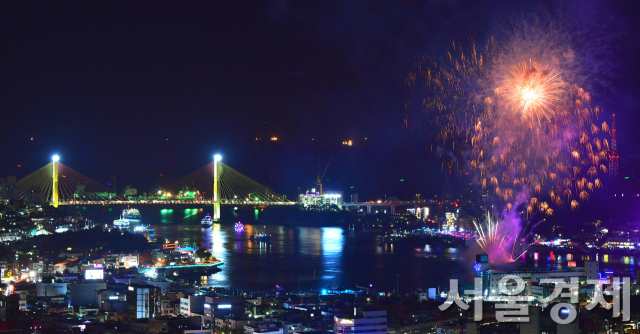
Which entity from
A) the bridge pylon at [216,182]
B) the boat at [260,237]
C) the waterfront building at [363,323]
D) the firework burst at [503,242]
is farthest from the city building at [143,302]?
the bridge pylon at [216,182]

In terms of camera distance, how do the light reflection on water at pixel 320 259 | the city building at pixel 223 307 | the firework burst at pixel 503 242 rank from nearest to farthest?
the city building at pixel 223 307
the light reflection on water at pixel 320 259
the firework burst at pixel 503 242

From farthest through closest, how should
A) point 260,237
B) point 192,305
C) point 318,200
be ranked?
1. point 318,200
2. point 260,237
3. point 192,305

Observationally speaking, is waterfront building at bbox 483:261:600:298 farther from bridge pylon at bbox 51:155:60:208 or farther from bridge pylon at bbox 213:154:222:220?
bridge pylon at bbox 213:154:222:220

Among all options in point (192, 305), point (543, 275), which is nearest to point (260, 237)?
point (543, 275)

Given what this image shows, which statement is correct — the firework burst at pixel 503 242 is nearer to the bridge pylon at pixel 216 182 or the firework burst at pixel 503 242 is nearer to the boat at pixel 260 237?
the boat at pixel 260 237

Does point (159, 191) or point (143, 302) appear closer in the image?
point (143, 302)

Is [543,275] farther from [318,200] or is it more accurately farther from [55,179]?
[318,200]

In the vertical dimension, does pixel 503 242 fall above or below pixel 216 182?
below

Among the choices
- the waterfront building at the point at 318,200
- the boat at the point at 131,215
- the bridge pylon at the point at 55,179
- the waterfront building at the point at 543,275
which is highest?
the bridge pylon at the point at 55,179
